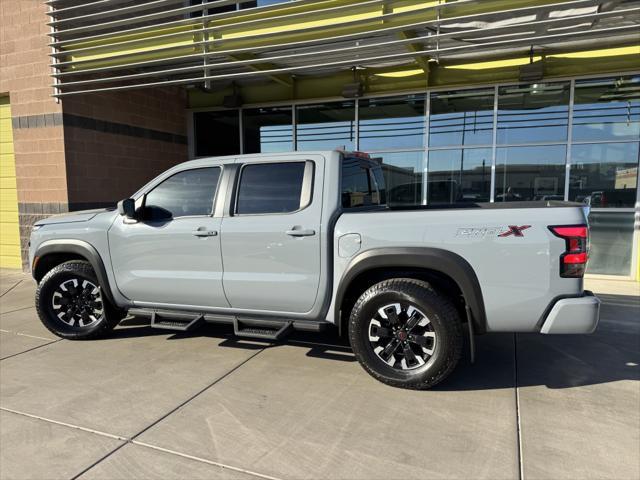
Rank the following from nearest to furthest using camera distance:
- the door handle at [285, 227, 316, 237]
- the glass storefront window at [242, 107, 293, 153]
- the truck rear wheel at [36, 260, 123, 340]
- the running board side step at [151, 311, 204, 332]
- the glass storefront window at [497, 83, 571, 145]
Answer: the door handle at [285, 227, 316, 237] → the running board side step at [151, 311, 204, 332] → the truck rear wheel at [36, 260, 123, 340] → the glass storefront window at [497, 83, 571, 145] → the glass storefront window at [242, 107, 293, 153]

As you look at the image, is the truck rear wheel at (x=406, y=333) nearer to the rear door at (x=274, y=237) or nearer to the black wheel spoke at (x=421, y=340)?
the black wheel spoke at (x=421, y=340)

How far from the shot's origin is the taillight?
10.2ft

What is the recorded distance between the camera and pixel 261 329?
13.9 feet

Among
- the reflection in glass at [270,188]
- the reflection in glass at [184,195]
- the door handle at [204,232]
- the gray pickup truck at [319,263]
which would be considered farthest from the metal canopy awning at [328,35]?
the door handle at [204,232]

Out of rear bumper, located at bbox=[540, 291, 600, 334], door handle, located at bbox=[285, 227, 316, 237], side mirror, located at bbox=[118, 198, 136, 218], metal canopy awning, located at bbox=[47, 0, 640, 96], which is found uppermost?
metal canopy awning, located at bbox=[47, 0, 640, 96]

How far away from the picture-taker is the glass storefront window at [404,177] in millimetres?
9070

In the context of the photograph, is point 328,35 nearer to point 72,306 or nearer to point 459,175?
point 459,175

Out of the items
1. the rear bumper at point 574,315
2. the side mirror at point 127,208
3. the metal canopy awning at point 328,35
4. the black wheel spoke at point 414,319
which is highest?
the metal canopy awning at point 328,35

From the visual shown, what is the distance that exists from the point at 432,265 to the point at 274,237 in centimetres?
138

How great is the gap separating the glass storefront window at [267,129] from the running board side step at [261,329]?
646 centimetres

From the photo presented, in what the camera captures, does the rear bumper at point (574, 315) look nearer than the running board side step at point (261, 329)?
Yes

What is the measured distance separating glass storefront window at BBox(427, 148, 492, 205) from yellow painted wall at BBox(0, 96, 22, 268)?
8.49 meters

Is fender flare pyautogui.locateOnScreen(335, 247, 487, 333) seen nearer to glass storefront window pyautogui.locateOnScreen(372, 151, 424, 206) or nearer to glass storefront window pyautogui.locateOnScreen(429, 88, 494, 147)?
glass storefront window pyautogui.locateOnScreen(372, 151, 424, 206)

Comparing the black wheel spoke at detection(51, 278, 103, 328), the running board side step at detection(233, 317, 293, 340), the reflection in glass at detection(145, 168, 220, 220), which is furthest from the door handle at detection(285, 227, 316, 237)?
the black wheel spoke at detection(51, 278, 103, 328)
